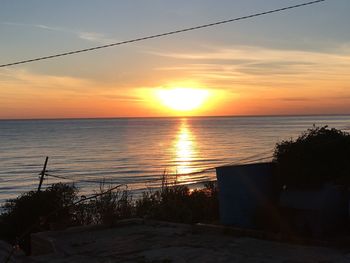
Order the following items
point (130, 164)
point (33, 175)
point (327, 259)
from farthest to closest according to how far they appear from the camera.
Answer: point (130, 164)
point (33, 175)
point (327, 259)

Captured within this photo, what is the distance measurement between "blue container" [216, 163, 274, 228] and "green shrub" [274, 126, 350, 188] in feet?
1.08

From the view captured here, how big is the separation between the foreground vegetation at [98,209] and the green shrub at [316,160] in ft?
9.22

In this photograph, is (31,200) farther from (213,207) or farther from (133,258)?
(133,258)

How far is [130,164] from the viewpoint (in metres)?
52.2

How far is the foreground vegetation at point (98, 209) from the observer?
1151 cm

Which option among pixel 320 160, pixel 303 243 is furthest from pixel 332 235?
pixel 320 160

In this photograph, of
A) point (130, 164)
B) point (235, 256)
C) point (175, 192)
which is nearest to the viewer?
point (235, 256)

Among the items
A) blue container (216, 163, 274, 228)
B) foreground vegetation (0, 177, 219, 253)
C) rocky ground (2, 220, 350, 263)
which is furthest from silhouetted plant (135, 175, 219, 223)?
blue container (216, 163, 274, 228)

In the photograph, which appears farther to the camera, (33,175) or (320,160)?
(33,175)

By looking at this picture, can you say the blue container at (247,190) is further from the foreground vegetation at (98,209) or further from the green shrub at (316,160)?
the foreground vegetation at (98,209)

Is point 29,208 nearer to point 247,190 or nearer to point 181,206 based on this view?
point 181,206

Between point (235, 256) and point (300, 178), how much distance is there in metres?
2.04

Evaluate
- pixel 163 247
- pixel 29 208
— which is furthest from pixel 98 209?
pixel 163 247

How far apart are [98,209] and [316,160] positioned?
6.44 m
